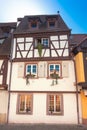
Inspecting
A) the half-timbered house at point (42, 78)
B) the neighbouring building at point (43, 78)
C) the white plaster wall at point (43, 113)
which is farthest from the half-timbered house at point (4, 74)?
the white plaster wall at point (43, 113)

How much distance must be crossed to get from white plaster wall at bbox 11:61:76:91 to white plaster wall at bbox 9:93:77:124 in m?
0.65

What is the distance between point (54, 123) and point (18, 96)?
4189mm

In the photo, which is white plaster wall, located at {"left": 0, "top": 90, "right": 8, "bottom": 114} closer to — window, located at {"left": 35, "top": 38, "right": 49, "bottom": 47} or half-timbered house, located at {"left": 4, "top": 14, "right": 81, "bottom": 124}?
half-timbered house, located at {"left": 4, "top": 14, "right": 81, "bottom": 124}

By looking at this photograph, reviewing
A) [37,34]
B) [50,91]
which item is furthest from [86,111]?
[37,34]

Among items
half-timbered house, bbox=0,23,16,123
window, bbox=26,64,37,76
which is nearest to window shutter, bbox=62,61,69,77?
window, bbox=26,64,37,76

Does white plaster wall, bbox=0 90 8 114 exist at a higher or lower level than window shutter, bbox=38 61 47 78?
lower

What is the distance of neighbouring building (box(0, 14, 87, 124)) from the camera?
54.3ft

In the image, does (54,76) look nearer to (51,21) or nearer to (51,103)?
(51,103)

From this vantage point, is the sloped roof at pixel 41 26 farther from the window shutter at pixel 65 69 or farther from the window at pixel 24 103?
the window at pixel 24 103

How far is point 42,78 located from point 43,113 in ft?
10.7

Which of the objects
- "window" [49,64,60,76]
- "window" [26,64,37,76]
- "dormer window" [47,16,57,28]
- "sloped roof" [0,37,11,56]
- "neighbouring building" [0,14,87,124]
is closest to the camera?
"neighbouring building" [0,14,87,124]

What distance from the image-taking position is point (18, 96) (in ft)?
57.0

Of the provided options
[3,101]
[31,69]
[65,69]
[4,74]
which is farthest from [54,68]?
[3,101]

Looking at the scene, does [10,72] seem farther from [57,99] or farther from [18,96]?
[57,99]
